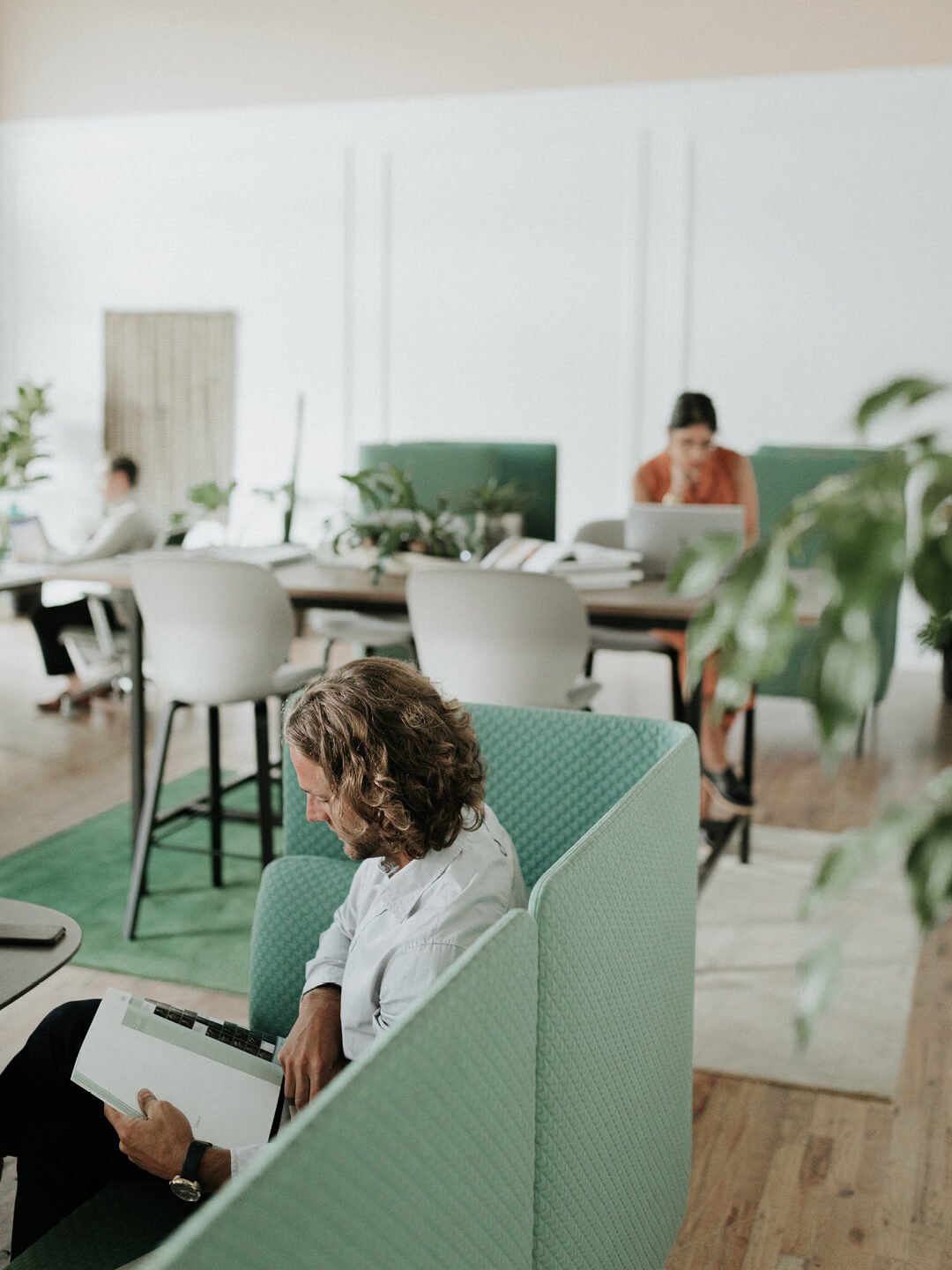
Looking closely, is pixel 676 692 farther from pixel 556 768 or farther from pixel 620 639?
pixel 556 768

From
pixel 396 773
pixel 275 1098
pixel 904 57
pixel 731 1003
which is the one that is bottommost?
pixel 731 1003

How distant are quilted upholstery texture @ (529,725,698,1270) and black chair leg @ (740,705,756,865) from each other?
192cm

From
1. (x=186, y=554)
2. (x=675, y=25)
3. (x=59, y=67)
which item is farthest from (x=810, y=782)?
(x=59, y=67)

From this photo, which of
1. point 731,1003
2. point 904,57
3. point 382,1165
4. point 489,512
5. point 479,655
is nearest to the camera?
point 382,1165

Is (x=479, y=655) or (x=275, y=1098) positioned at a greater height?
(x=479, y=655)

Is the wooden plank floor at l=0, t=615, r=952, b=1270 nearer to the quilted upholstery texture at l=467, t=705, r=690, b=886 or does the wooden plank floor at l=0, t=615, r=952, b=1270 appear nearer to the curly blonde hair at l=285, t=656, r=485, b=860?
the curly blonde hair at l=285, t=656, r=485, b=860

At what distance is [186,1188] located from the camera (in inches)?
60.3

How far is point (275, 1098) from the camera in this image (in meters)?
1.71

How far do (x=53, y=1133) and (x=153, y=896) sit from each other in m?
2.07

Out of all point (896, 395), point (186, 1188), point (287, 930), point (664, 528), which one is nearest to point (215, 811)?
point (664, 528)

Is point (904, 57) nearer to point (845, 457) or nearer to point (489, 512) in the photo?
point (845, 457)

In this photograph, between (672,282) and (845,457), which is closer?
(845,457)

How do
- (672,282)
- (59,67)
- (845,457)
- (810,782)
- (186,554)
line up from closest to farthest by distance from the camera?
(186,554)
(810,782)
(845,457)
(672,282)
(59,67)

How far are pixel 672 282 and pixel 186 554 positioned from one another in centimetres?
458
